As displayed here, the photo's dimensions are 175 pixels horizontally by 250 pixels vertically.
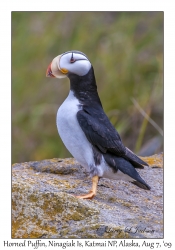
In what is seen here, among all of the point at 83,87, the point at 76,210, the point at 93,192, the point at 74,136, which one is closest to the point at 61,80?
the point at 83,87

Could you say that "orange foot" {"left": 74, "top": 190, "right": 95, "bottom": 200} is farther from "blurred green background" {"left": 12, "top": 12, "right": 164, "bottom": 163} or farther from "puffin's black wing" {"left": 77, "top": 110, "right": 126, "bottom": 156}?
"blurred green background" {"left": 12, "top": 12, "right": 164, "bottom": 163}

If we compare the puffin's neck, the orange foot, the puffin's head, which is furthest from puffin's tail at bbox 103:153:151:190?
the puffin's head

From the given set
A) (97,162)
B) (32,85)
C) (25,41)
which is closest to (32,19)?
(25,41)

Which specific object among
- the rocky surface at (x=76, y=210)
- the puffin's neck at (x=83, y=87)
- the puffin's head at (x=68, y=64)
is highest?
the puffin's head at (x=68, y=64)

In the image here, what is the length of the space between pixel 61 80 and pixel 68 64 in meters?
3.16

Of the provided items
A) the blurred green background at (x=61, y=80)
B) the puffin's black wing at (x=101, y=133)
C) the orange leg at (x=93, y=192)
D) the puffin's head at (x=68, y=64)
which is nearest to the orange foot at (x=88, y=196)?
the orange leg at (x=93, y=192)

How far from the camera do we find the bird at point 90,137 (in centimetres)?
427

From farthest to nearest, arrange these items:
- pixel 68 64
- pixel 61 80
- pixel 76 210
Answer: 1. pixel 61 80
2. pixel 68 64
3. pixel 76 210

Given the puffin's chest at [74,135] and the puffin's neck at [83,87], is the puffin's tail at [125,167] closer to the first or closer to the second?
the puffin's chest at [74,135]

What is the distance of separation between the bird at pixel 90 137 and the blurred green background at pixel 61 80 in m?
2.32

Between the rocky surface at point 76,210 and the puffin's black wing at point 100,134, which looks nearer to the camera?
the rocky surface at point 76,210

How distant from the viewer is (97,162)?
4.30 m

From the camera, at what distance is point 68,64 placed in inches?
174

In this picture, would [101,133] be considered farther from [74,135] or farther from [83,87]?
[83,87]
